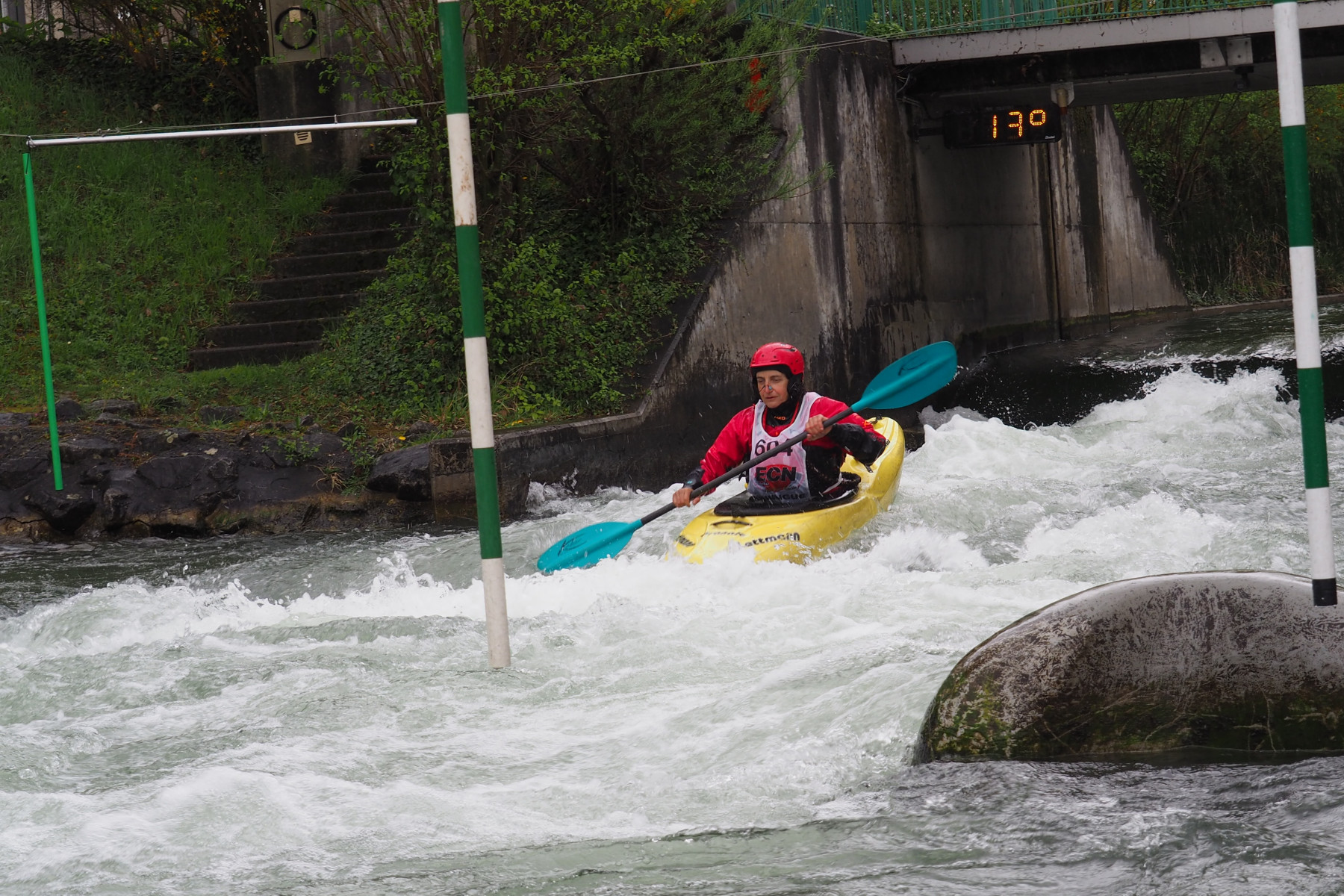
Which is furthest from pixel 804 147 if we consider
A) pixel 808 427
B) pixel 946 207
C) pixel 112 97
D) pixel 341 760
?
pixel 341 760

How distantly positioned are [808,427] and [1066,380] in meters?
8.71

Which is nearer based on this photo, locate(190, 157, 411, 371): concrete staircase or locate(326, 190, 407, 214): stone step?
locate(190, 157, 411, 371): concrete staircase

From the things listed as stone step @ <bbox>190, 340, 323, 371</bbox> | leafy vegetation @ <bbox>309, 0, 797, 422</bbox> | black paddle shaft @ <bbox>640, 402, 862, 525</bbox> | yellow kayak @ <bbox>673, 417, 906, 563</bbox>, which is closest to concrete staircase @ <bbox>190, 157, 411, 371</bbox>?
stone step @ <bbox>190, 340, 323, 371</bbox>

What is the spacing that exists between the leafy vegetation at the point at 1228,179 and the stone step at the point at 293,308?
1850 centimetres

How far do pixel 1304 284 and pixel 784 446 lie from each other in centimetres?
404

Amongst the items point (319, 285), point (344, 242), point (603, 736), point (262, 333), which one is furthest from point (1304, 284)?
point (344, 242)

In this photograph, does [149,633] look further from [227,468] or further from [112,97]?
[112,97]

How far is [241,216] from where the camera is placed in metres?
13.7

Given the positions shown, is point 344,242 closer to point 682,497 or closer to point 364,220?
point 364,220

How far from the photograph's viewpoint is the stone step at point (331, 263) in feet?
42.4

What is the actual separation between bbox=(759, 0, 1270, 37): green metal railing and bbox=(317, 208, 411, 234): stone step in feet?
14.1

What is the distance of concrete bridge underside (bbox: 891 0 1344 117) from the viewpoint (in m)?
12.9

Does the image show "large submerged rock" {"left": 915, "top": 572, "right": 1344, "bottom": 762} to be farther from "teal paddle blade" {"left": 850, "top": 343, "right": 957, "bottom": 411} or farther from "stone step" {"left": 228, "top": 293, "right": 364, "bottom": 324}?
"stone step" {"left": 228, "top": 293, "right": 364, "bottom": 324}

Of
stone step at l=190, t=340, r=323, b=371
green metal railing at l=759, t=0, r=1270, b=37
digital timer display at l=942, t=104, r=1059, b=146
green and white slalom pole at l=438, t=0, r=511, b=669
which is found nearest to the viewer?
green and white slalom pole at l=438, t=0, r=511, b=669
